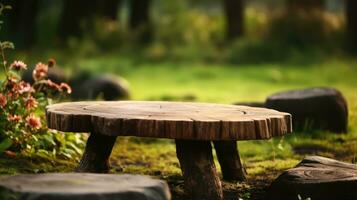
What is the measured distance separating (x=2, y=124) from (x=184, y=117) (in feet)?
5.56

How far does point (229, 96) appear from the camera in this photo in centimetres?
1117

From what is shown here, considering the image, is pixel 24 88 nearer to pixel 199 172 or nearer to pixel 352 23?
pixel 199 172

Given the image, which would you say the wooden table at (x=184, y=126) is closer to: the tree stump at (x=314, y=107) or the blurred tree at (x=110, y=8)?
the tree stump at (x=314, y=107)

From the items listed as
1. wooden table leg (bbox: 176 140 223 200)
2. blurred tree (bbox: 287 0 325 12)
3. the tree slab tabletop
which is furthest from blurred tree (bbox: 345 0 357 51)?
wooden table leg (bbox: 176 140 223 200)

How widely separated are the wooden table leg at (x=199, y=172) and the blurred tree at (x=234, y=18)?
13218mm

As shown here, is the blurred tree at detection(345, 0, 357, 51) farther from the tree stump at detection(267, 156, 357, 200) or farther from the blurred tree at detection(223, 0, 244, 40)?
the tree stump at detection(267, 156, 357, 200)

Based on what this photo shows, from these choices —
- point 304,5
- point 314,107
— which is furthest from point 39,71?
point 304,5

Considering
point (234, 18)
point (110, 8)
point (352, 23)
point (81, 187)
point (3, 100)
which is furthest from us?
point (110, 8)

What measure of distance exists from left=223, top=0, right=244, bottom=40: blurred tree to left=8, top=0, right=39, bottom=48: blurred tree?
16.4ft

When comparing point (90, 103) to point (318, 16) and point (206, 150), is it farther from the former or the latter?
point (318, 16)

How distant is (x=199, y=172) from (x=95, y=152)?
0.85m

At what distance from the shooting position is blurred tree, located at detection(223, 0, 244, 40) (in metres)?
17.7

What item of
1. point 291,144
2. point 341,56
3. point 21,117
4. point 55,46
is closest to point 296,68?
point 341,56

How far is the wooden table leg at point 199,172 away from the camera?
15.1 feet
